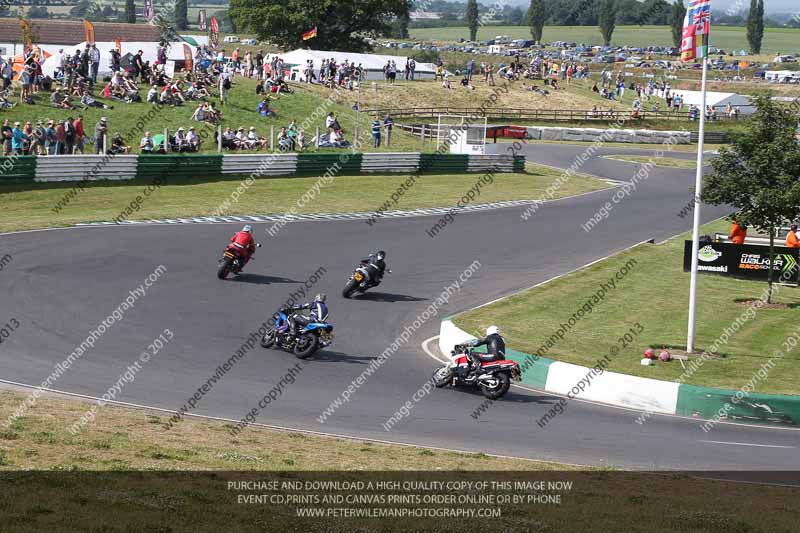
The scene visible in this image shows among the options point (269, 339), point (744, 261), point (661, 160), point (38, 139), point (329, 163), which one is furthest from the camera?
point (661, 160)

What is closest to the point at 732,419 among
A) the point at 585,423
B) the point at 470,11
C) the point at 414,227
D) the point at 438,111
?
the point at 585,423

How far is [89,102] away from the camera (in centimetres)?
4162

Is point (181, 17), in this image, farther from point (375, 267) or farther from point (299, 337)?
point (299, 337)

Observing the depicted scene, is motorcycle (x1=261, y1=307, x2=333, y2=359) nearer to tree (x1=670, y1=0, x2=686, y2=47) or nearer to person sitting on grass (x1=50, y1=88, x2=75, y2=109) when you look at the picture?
person sitting on grass (x1=50, y1=88, x2=75, y2=109)

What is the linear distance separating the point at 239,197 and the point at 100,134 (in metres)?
6.12

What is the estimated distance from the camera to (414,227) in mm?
35219

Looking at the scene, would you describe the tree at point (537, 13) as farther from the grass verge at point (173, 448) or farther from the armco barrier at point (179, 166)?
the grass verge at point (173, 448)

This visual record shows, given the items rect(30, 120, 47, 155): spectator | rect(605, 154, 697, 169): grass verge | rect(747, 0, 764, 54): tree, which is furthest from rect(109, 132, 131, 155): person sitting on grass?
rect(747, 0, 764, 54): tree

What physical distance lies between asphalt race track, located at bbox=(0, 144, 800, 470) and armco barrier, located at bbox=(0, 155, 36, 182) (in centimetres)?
587

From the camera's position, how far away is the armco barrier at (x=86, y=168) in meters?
34.9

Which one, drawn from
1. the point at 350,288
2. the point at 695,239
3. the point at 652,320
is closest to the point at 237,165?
the point at 350,288

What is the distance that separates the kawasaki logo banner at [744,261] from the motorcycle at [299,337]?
1527 cm

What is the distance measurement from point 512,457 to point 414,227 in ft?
70.7

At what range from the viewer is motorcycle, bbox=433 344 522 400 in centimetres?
1764
